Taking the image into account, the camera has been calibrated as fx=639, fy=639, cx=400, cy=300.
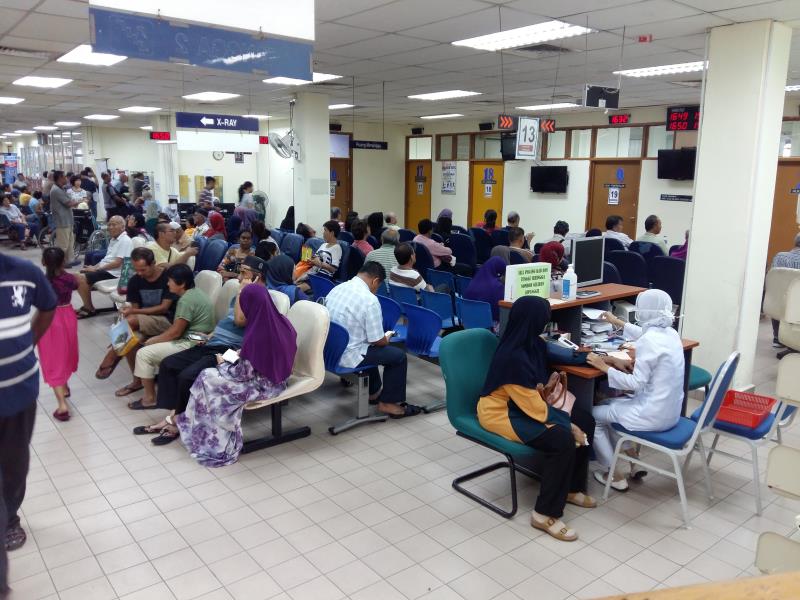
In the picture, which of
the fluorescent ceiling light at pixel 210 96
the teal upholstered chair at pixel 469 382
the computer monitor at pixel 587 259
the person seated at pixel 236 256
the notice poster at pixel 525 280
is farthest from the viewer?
the fluorescent ceiling light at pixel 210 96

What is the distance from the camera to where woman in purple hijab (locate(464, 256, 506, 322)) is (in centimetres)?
530

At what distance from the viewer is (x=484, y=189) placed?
48.4 feet

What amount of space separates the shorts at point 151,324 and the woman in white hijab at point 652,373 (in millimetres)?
3238

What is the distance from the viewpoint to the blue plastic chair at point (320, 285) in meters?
5.82

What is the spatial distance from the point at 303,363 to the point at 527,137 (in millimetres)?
4739

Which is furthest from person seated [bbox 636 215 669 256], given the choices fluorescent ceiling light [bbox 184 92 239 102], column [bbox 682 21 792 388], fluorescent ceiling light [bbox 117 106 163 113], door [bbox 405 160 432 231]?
fluorescent ceiling light [bbox 117 106 163 113]

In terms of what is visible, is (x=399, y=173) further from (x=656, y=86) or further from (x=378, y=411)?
(x=378, y=411)

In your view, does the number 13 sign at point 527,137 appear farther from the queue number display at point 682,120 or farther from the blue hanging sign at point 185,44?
the blue hanging sign at point 185,44

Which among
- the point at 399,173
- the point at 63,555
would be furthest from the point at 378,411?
the point at 399,173

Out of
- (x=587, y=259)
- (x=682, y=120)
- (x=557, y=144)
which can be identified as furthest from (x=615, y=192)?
(x=587, y=259)

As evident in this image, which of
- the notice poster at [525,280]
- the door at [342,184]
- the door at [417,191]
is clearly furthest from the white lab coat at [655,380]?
the door at [417,191]

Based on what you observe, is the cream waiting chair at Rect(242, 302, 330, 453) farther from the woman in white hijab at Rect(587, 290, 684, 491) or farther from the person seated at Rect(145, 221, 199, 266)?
the person seated at Rect(145, 221, 199, 266)

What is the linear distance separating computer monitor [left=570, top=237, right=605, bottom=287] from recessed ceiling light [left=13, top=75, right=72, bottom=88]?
7710 millimetres

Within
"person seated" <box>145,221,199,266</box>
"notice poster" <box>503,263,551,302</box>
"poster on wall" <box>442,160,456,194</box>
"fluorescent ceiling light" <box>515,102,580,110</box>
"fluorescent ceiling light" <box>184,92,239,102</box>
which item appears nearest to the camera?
"notice poster" <box>503,263,551,302</box>
